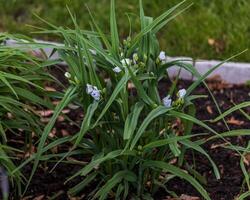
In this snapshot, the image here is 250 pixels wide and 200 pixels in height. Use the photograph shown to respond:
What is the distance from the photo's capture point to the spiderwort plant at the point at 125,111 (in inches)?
133

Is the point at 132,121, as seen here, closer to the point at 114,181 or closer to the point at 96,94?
the point at 96,94

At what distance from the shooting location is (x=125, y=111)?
348 centimetres

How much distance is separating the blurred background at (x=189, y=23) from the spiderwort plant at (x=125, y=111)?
1.43 meters

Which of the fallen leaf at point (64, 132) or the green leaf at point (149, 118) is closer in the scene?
the green leaf at point (149, 118)

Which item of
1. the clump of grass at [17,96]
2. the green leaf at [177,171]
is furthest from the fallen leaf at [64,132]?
the green leaf at [177,171]

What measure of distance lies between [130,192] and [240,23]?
1909 mm

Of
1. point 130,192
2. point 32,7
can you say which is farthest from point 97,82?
point 32,7

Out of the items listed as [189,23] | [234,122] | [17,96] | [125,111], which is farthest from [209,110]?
[17,96]

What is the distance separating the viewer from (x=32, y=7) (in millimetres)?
→ 5691

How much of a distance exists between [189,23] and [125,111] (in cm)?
188

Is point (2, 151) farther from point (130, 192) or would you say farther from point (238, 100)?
point (238, 100)

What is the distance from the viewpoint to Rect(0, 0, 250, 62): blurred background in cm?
504

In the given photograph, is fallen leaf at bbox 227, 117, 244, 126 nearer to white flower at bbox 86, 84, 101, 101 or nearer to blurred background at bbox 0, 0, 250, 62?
blurred background at bbox 0, 0, 250, 62

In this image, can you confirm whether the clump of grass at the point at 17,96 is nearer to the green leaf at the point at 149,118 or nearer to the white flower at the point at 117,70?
the white flower at the point at 117,70
